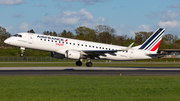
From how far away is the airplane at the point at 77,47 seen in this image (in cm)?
3728

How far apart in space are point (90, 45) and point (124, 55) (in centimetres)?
696

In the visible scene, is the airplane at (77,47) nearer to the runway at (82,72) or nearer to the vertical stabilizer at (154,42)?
the vertical stabilizer at (154,42)

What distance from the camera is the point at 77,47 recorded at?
39531 millimetres

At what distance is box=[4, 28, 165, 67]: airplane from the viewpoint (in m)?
37.3

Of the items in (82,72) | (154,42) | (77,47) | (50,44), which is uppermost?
(154,42)

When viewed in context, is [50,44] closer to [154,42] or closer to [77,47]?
[77,47]

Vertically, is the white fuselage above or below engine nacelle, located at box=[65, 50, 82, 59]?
above

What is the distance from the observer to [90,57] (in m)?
40.8

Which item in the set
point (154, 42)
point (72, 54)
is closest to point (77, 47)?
point (72, 54)

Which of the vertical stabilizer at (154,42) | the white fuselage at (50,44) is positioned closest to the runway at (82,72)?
the white fuselage at (50,44)

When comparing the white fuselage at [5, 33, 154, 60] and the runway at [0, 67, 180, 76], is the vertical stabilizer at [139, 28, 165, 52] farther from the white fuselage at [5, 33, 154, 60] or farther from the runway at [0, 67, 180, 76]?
the runway at [0, 67, 180, 76]

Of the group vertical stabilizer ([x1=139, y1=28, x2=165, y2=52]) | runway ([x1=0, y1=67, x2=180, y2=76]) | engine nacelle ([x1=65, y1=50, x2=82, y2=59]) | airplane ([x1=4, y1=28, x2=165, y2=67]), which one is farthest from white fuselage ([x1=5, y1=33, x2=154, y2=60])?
vertical stabilizer ([x1=139, y1=28, x2=165, y2=52])
